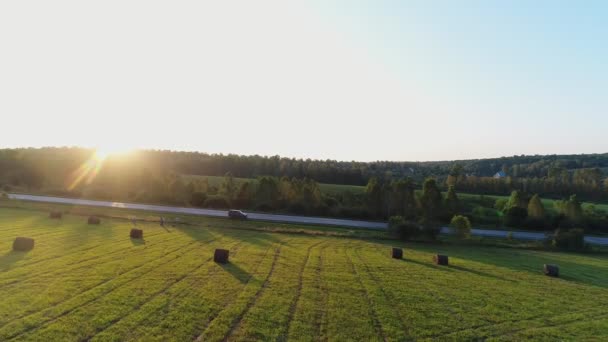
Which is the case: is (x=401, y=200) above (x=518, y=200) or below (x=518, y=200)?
below

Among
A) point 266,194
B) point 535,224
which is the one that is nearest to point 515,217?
point 535,224

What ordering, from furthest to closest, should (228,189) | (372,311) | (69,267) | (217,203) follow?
(228,189) < (217,203) < (69,267) < (372,311)

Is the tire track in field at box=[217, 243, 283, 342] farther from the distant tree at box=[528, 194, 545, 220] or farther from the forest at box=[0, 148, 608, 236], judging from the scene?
the distant tree at box=[528, 194, 545, 220]

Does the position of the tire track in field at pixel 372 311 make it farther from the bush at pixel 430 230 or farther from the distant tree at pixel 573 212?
the distant tree at pixel 573 212

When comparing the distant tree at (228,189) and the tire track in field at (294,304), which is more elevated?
the distant tree at (228,189)

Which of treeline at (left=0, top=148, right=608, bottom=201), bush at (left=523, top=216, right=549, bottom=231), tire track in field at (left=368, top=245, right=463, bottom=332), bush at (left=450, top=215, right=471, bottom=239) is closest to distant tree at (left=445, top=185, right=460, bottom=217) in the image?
bush at (left=523, top=216, right=549, bottom=231)

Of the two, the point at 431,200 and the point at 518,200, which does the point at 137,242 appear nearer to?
the point at 431,200

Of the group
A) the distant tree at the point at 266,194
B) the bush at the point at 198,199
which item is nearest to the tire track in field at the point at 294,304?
the distant tree at the point at 266,194
